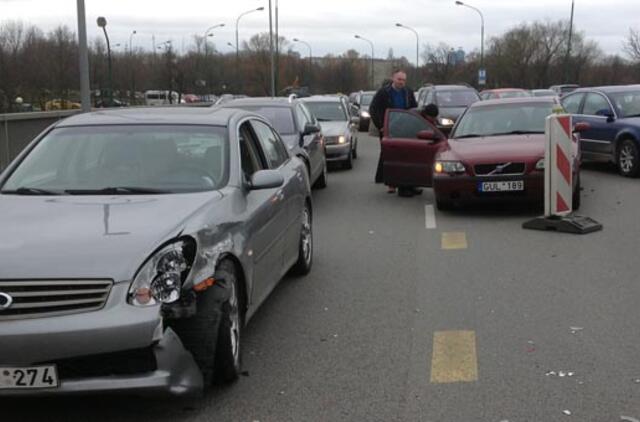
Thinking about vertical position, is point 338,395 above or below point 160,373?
below

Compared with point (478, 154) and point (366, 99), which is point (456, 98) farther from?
point (478, 154)

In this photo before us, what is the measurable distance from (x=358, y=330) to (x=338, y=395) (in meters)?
1.26

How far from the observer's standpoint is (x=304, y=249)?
7.36 meters

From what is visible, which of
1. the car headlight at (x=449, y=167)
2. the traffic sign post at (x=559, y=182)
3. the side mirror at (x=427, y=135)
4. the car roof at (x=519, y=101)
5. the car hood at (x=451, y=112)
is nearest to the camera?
the traffic sign post at (x=559, y=182)

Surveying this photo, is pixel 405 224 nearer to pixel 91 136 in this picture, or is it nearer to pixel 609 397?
pixel 91 136

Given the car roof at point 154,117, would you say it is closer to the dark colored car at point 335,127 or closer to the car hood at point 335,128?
the dark colored car at point 335,127

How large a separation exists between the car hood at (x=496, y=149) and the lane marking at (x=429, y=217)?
80 cm

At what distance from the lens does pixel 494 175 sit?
33.5 feet

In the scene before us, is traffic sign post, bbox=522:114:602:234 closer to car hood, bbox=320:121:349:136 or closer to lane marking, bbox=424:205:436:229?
lane marking, bbox=424:205:436:229

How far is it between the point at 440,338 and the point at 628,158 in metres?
9.91

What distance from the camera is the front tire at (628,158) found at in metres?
13.8

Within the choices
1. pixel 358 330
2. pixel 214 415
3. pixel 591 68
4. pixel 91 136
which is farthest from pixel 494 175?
pixel 591 68

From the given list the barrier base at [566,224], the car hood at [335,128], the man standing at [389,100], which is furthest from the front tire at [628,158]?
the car hood at [335,128]

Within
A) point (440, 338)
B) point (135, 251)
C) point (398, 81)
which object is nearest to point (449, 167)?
point (398, 81)
